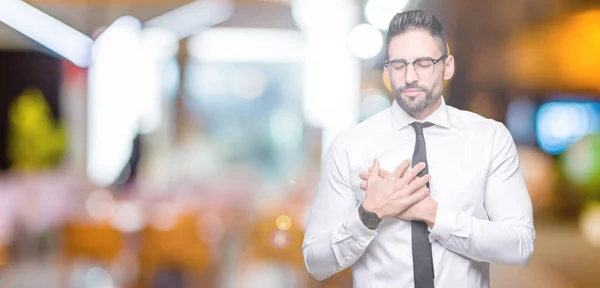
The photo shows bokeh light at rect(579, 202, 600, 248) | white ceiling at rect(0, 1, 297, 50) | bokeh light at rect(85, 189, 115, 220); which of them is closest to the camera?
bokeh light at rect(85, 189, 115, 220)

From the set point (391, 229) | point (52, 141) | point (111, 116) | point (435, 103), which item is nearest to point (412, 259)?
point (391, 229)

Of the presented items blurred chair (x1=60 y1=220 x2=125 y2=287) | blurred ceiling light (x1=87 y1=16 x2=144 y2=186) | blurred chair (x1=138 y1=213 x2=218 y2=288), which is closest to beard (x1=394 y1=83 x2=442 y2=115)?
blurred chair (x1=138 y1=213 x2=218 y2=288)

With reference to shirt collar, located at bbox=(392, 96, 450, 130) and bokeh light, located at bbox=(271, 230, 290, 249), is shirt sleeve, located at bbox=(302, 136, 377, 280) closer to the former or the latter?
shirt collar, located at bbox=(392, 96, 450, 130)

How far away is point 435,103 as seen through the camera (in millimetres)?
1718

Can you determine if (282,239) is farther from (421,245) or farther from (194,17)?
(194,17)

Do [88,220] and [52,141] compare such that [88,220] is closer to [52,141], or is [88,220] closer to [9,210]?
[9,210]

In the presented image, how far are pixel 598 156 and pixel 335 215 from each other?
8.82 meters

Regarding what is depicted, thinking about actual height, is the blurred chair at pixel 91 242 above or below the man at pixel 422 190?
below

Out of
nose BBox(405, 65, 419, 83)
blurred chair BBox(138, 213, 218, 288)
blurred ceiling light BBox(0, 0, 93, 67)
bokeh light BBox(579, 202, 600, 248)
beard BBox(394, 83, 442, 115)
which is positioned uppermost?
blurred ceiling light BBox(0, 0, 93, 67)

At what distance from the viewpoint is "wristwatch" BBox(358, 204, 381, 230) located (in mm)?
1627

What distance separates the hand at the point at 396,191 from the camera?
1.61 metres

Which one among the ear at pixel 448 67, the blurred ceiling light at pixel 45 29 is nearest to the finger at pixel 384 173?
the ear at pixel 448 67

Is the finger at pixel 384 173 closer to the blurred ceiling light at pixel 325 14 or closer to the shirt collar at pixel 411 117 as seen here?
the shirt collar at pixel 411 117

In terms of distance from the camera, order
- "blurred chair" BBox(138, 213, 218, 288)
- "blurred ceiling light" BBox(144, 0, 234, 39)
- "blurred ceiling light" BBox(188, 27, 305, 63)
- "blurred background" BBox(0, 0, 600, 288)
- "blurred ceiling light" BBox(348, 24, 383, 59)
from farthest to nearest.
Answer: "blurred ceiling light" BBox(144, 0, 234, 39)
"blurred ceiling light" BBox(188, 27, 305, 63)
"blurred chair" BBox(138, 213, 218, 288)
"blurred background" BBox(0, 0, 600, 288)
"blurred ceiling light" BBox(348, 24, 383, 59)
